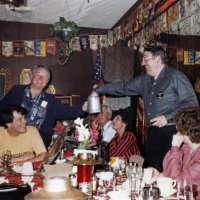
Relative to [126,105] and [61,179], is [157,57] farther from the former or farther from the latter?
[126,105]

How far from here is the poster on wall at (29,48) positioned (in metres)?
6.76

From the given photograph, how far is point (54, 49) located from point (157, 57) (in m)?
3.96

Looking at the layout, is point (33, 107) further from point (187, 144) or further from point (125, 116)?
point (187, 144)

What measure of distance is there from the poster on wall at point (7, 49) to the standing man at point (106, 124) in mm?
2602

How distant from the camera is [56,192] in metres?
0.96

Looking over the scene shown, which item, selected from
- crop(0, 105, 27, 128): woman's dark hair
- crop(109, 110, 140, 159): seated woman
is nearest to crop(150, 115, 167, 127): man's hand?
crop(109, 110, 140, 159): seated woman

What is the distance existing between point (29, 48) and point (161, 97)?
4.20 metres

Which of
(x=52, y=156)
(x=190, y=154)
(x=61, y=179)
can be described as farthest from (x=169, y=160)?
(x=61, y=179)

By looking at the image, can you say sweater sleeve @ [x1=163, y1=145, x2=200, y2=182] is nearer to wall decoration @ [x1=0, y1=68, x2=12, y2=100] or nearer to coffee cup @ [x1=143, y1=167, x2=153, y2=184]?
coffee cup @ [x1=143, y1=167, x2=153, y2=184]

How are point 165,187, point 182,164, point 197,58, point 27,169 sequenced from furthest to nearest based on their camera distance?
1. point 197,58
2. point 27,169
3. point 182,164
4. point 165,187

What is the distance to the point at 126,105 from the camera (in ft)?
20.7

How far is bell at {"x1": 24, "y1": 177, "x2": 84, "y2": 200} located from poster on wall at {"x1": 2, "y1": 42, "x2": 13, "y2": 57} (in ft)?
19.8

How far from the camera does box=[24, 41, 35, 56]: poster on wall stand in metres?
6.76

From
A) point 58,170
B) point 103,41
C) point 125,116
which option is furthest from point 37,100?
point 103,41
